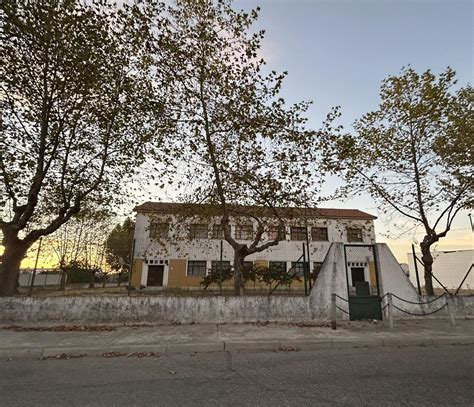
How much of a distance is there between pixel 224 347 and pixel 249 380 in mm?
2163

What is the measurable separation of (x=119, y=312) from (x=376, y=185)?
13.0 metres

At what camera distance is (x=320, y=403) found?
3650 millimetres

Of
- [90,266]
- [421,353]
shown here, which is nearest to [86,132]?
[421,353]

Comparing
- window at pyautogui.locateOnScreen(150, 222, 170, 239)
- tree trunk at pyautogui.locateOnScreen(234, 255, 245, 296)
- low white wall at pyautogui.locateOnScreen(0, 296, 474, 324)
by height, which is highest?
window at pyautogui.locateOnScreen(150, 222, 170, 239)

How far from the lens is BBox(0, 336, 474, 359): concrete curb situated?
19.8ft

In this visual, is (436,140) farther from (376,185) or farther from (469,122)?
(376,185)

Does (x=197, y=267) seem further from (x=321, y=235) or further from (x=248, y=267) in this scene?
(x=321, y=235)

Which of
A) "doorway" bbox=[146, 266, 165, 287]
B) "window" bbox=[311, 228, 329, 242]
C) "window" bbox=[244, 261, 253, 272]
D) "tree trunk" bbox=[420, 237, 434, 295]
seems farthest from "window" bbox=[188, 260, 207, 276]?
"tree trunk" bbox=[420, 237, 434, 295]

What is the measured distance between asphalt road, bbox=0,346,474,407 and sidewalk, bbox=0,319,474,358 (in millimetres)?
451

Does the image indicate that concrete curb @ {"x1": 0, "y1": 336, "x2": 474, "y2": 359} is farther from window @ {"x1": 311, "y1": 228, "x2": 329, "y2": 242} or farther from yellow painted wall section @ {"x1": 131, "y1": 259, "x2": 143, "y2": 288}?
window @ {"x1": 311, "y1": 228, "x2": 329, "y2": 242}

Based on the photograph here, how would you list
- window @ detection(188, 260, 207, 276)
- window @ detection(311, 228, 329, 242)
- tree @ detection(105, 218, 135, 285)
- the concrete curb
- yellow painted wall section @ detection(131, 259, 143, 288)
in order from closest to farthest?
the concrete curb
yellow painted wall section @ detection(131, 259, 143, 288)
window @ detection(188, 260, 207, 276)
window @ detection(311, 228, 329, 242)
tree @ detection(105, 218, 135, 285)

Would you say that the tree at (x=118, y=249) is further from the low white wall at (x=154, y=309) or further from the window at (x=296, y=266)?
the low white wall at (x=154, y=309)

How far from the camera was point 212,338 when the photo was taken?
7070 mm

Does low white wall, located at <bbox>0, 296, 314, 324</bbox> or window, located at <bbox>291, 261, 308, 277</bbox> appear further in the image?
window, located at <bbox>291, 261, 308, 277</bbox>
